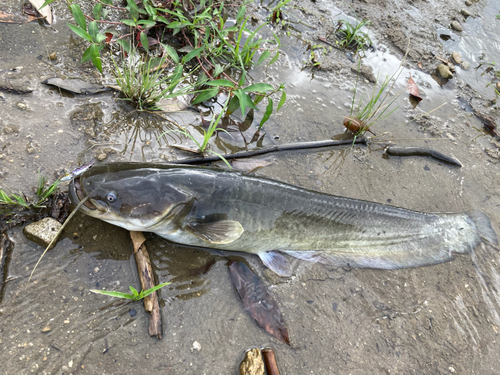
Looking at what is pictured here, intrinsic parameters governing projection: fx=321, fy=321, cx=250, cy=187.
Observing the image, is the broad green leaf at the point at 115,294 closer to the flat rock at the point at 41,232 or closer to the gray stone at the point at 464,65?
the flat rock at the point at 41,232

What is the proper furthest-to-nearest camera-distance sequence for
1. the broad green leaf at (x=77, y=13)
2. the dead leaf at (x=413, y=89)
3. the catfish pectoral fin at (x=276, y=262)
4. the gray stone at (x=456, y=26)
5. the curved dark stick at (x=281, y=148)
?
1. the gray stone at (x=456, y=26)
2. the dead leaf at (x=413, y=89)
3. the curved dark stick at (x=281, y=148)
4. the broad green leaf at (x=77, y=13)
5. the catfish pectoral fin at (x=276, y=262)

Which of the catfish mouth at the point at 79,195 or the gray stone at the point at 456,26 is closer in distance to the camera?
the catfish mouth at the point at 79,195

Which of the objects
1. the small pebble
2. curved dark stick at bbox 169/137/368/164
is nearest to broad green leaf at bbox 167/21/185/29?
curved dark stick at bbox 169/137/368/164

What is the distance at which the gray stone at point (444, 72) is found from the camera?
204 inches

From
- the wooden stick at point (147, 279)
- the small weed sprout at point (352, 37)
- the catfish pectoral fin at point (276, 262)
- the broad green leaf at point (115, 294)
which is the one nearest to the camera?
the broad green leaf at point (115, 294)

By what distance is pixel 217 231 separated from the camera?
2492mm

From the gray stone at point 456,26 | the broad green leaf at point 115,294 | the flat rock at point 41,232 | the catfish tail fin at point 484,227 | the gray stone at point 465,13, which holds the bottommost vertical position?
the flat rock at point 41,232

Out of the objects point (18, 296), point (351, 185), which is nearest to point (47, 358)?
point (18, 296)

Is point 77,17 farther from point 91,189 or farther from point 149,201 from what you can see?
point 149,201

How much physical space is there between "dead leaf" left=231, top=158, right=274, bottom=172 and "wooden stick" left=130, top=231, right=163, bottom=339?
1173 mm

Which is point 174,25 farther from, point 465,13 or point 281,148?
point 465,13

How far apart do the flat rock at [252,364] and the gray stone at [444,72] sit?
5207mm

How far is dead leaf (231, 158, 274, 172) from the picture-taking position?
3.26m

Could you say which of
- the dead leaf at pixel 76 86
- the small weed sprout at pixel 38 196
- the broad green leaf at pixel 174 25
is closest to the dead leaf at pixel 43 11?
the dead leaf at pixel 76 86
